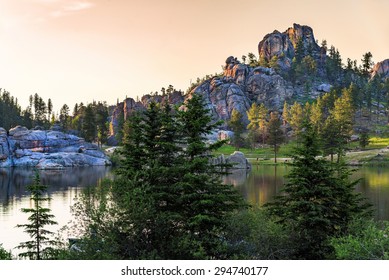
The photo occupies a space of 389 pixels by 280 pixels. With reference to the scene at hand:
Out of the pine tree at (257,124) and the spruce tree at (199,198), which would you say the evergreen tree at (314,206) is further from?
the pine tree at (257,124)

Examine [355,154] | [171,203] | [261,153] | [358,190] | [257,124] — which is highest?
[257,124]

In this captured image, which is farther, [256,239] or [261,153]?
[261,153]

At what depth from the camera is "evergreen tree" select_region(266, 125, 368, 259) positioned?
17.2 metres

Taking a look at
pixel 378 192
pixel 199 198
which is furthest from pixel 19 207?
pixel 378 192

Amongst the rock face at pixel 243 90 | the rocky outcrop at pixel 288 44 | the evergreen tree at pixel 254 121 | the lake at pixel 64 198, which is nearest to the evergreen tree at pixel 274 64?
the rock face at pixel 243 90

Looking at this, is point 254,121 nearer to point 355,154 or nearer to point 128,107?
point 355,154

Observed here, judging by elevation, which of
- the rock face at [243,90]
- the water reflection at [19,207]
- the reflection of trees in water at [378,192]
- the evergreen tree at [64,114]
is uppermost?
the rock face at [243,90]

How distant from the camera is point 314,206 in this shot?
17250mm

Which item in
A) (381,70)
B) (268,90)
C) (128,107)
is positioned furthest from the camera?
(381,70)

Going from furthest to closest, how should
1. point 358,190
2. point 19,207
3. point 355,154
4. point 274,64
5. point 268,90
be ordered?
point 274,64 < point 268,90 < point 355,154 < point 358,190 < point 19,207

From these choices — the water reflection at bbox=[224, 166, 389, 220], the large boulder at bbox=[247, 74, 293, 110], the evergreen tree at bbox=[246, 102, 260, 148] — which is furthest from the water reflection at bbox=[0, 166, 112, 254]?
the large boulder at bbox=[247, 74, 293, 110]

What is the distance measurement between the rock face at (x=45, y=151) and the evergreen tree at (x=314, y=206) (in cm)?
6653

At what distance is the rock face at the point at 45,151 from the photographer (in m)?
81.1

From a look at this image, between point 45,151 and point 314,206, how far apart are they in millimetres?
81207
